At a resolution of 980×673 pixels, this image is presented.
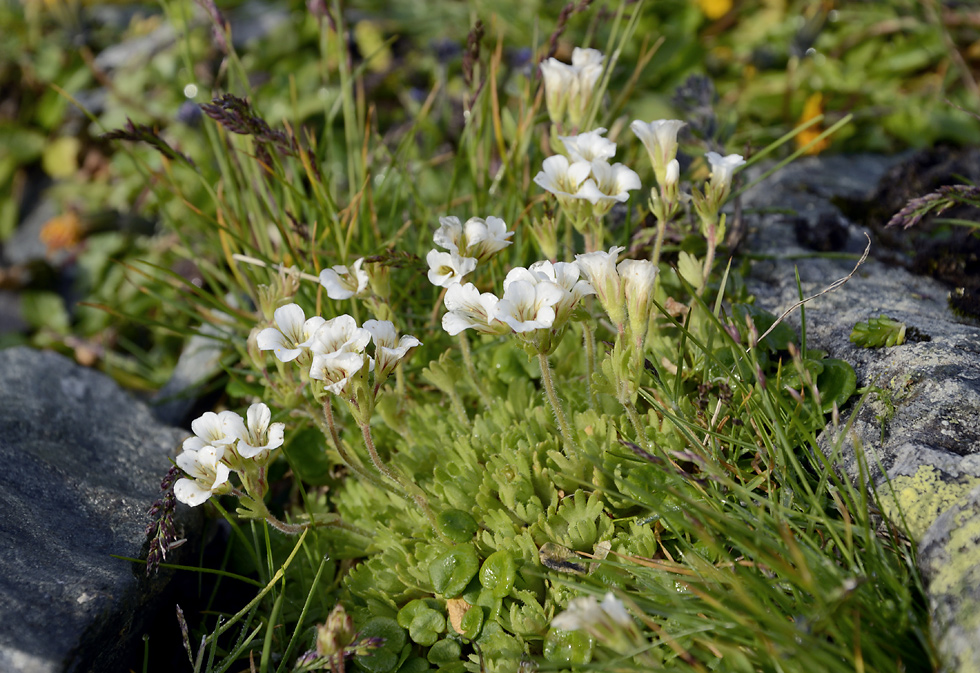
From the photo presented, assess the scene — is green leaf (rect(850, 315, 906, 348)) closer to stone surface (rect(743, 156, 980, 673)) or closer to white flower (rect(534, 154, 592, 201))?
stone surface (rect(743, 156, 980, 673))

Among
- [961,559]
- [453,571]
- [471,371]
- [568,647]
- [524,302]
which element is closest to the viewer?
[961,559]

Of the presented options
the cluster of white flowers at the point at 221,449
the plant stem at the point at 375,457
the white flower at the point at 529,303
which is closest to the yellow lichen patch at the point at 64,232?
the cluster of white flowers at the point at 221,449

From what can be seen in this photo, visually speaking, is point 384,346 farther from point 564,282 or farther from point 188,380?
point 188,380

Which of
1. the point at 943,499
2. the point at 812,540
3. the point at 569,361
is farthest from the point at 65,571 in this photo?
the point at 943,499

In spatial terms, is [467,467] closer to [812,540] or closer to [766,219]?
[812,540]

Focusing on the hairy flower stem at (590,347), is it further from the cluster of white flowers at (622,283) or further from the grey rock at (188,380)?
the grey rock at (188,380)

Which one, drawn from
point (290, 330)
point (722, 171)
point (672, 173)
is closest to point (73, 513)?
point (290, 330)
